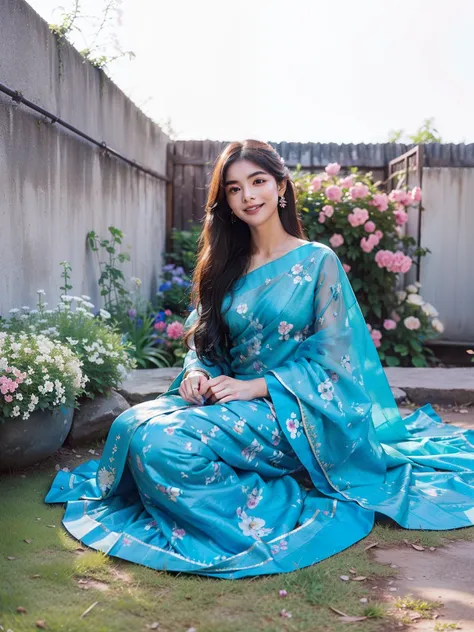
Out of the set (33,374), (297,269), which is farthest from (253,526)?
(33,374)

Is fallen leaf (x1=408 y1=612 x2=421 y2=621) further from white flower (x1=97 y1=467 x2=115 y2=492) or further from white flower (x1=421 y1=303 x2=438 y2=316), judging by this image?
white flower (x1=421 y1=303 x2=438 y2=316)

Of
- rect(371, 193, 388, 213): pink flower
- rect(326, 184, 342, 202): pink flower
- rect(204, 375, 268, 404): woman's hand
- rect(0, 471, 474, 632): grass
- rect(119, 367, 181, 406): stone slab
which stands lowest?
rect(0, 471, 474, 632): grass

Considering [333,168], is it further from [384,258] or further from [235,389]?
[235,389]

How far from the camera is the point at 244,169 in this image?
9.38ft

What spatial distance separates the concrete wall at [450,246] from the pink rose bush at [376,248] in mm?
468

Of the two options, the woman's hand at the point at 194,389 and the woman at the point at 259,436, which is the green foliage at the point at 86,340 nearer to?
the woman at the point at 259,436

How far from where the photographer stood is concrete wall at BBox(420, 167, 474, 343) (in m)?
6.74

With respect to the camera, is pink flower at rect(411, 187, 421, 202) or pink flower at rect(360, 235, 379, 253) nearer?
pink flower at rect(360, 235, 379, 253)

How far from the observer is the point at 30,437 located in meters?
3.05

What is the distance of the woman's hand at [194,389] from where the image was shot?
2770mm

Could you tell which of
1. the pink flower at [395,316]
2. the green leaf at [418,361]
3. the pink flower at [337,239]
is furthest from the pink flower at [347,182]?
the green leaf at [418,361]

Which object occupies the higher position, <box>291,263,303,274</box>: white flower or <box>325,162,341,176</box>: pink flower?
<box>325,162,341,176</box>: pink flower

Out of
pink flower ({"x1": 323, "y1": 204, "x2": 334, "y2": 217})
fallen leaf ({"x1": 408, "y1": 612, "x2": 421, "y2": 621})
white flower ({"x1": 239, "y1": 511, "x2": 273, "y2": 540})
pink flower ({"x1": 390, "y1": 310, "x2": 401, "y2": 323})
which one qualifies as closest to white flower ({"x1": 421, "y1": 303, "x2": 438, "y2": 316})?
pink flower ({"x1": 390, "y1": 310, "x2": 401, "y2": 323})

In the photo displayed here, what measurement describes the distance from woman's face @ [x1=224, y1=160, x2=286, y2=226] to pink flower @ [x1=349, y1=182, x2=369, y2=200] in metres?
3.26
